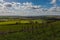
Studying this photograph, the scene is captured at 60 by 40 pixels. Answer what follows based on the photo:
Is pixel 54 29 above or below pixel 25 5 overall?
below

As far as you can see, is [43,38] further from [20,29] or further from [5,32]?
[5,32]

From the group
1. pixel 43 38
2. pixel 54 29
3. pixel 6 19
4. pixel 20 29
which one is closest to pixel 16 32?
pixel 20 29

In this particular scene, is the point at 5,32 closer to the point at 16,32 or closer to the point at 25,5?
the point at 16,32

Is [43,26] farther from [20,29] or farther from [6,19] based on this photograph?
[6,19]

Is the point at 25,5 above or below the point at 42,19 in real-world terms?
above

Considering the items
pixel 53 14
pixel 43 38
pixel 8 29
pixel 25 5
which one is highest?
pixel 25 5

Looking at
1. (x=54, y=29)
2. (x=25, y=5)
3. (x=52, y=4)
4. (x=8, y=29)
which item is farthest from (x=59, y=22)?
(x=8, y=29)
